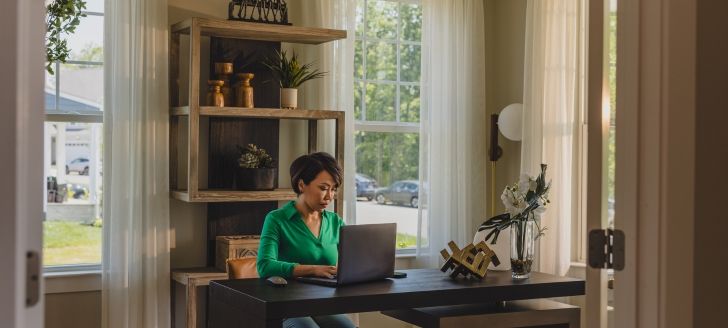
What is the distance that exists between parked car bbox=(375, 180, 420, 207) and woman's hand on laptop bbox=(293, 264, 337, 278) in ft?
6.40

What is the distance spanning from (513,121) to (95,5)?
2.57 m

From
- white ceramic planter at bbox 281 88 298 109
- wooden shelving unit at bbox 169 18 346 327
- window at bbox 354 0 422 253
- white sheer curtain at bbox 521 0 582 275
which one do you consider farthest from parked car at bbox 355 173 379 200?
white sheer curtain at bbox 521 0 582 275

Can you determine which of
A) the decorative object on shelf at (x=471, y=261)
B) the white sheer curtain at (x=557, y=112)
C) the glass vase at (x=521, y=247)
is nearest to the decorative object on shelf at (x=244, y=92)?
the decorative object on shelf at (x=471, y=261)

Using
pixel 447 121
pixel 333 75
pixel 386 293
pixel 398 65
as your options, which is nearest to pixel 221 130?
pixel 333 75

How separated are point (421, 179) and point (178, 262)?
5.42 ft

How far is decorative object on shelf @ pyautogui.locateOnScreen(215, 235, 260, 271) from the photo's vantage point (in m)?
4.82

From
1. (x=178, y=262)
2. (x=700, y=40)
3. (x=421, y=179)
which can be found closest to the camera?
(x=700, y=40)

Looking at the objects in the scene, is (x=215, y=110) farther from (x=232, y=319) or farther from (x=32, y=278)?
(x=32, y=278)

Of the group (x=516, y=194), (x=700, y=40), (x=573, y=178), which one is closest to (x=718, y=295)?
(x=700, y=40)

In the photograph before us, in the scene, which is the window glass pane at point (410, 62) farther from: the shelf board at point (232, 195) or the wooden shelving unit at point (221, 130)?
the shelf board at point (232, 195)

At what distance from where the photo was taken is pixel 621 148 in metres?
2.11

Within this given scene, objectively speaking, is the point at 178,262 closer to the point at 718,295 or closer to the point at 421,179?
the point at 421,179

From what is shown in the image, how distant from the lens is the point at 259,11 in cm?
497

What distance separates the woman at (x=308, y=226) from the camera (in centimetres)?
404
